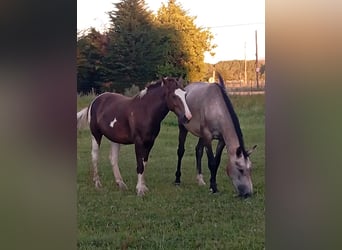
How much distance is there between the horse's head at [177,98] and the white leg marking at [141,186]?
1.15ft

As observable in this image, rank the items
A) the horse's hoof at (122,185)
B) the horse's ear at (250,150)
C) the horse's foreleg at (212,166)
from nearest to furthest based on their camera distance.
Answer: the horse's ear at (250,150), the horse's foreleg at (212,166), the horse's hoof at (122,185)

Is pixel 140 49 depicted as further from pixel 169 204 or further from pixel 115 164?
pixel 169 204

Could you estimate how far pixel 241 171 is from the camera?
2.53 m

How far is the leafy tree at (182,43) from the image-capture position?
8.37 ft

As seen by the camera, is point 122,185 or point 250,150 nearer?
point 250,150

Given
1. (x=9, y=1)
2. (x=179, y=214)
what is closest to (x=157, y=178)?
(x=179, y=214)

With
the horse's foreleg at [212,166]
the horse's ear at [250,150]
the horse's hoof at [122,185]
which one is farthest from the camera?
the horse's hoof at [122,185]

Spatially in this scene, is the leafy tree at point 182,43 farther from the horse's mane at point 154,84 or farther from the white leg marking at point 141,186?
the white leg marking at point 141,186

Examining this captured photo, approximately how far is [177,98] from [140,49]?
1.01 ft

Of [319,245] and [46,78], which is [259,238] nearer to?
[319,245]

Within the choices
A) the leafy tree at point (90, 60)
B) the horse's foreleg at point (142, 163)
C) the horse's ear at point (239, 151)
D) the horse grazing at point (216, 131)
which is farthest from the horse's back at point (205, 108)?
the leafy tree at point (90, 60)

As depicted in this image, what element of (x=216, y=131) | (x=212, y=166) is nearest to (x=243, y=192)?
(x=212, y=166)

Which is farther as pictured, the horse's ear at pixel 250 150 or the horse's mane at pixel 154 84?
the horse's mane at pixel 154 84

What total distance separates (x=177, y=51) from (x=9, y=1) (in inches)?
36.6
